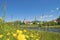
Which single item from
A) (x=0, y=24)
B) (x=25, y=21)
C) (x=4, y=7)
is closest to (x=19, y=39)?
(x=4, y=7)

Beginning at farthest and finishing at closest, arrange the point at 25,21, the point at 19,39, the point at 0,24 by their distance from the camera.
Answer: the point at 0,24
the point at 25,21
the point at 19,39

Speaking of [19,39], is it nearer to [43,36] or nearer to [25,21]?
[25,21]

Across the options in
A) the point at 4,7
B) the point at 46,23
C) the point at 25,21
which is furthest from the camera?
the point at 25,21

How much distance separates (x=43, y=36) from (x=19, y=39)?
99.9 inches

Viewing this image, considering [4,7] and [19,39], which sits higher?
[4,7]

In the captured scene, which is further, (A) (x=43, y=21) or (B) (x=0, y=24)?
(B) (x=0, y=24)

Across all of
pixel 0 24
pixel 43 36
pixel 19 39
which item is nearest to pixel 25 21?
pixel 0 24

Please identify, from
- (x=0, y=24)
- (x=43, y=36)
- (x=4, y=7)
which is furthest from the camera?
(x=43, y=36)

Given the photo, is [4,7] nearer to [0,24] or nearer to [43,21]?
[43,21]

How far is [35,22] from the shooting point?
8.63ft

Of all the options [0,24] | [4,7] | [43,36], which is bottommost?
[43,36]

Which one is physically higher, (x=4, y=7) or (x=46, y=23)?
(x=4, y=7)

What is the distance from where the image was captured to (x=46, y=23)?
2285 millimetres

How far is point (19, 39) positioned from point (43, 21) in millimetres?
1585
